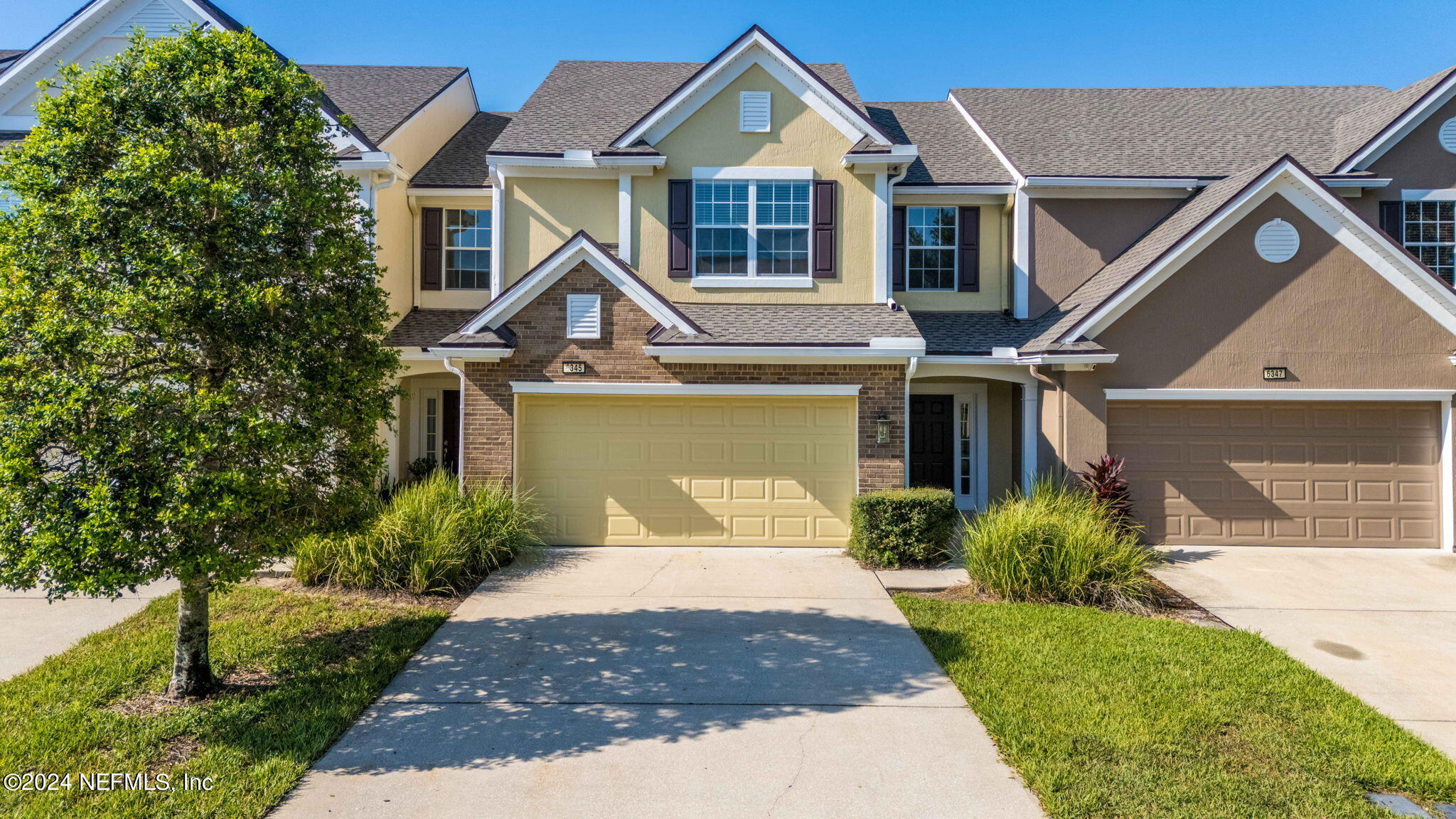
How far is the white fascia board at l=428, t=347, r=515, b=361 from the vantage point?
10.2 metres

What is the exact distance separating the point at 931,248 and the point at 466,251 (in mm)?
8660

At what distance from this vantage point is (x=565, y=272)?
Answer: 1052 cm

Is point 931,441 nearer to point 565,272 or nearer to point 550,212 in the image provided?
point 565,272

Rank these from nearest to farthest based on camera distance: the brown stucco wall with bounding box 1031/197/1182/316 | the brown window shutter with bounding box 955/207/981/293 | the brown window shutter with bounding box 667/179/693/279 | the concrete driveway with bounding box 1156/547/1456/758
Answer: the concrete driveway with bounding box 1156/547/1456/758
the brown window shutter with bounding box 667/179/693/279
the brown stucco wall with bounding box 1031/197/1182/316
the brown window shutter with bounding box 955/207/981/293

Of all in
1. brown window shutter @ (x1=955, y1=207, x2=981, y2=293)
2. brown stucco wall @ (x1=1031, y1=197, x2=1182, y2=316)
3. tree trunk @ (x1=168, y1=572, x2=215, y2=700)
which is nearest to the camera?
tree trunk @ (x1=168, y1=572, x2=215, y2=700)

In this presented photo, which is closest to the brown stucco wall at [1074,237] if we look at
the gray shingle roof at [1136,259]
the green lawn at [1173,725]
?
the gray shingle roof at [1136,259]

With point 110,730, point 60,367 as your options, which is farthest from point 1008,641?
point 60,367

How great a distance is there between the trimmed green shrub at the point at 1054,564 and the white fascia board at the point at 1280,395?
3.19m

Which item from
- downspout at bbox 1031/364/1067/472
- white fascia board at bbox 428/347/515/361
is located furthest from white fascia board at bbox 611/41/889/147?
downspout at bbox 1031/364/1067/472

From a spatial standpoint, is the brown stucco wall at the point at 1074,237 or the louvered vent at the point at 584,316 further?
the brown stucco wall at the point at 1074,237

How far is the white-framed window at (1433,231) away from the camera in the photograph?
1289 cm

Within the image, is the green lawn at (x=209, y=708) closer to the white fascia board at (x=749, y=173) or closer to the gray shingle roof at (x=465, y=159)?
the white fascia board at (x=749, y=173)

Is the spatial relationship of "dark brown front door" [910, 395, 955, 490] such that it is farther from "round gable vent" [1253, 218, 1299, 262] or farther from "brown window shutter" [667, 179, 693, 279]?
"round gable vent" [1253, 218, 1299, 262]

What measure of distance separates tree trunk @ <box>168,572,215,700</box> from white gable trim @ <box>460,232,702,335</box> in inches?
218
